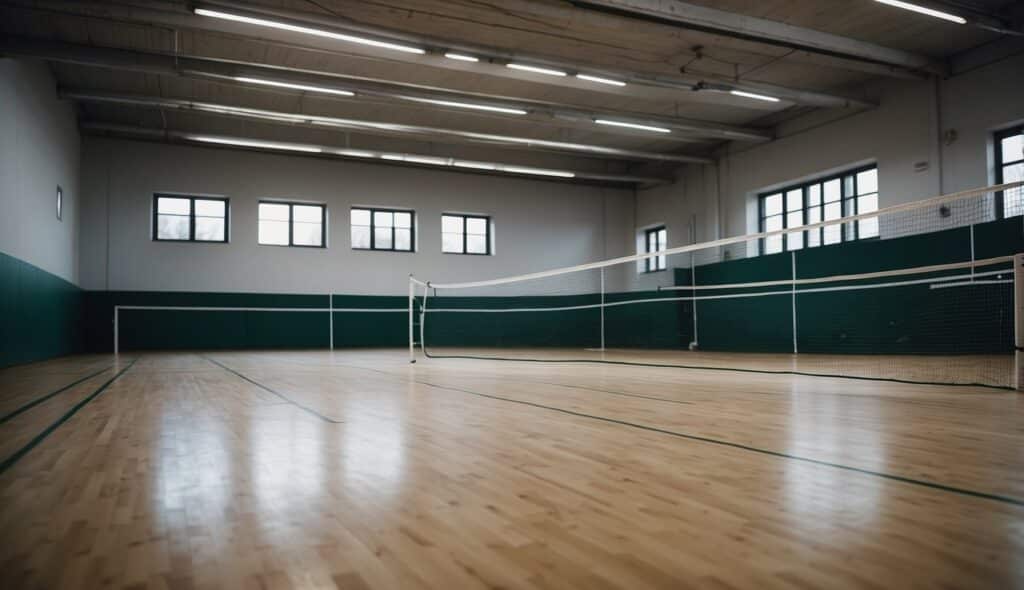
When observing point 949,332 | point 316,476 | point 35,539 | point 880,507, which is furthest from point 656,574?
point 949,332

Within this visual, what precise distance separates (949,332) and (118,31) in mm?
14510

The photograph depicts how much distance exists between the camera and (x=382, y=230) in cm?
1869

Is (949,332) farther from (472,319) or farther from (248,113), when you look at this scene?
(248,113)

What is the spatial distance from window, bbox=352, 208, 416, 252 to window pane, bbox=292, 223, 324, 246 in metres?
0.92

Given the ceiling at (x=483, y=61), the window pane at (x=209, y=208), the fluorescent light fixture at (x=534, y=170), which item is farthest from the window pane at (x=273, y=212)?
the fluorescent light fixture at (x=534, y=170)

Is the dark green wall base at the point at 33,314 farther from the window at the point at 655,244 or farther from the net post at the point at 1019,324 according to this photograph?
the window at the point at 655,244

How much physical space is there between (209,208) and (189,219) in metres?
0.56

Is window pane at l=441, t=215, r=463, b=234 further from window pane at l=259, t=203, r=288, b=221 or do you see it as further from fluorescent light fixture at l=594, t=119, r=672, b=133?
fluorescent light fixture at l=594, t=119, r=672, b=133

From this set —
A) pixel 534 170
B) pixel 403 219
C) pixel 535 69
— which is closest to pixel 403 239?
pixel 403 219

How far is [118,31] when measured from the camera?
34.5 ft

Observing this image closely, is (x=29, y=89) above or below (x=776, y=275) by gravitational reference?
above

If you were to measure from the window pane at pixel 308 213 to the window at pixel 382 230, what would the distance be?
0.92 m

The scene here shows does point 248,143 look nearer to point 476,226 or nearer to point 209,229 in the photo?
point 209,229

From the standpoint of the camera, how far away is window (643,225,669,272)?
19.7 meters
